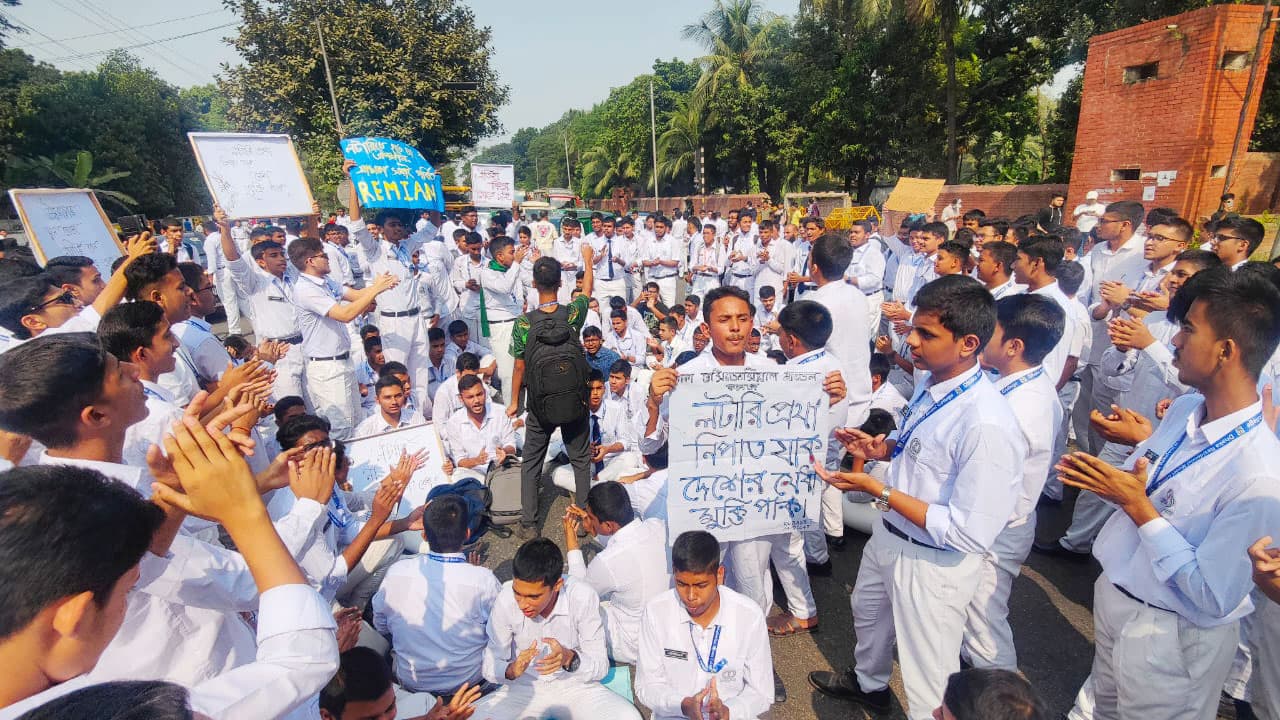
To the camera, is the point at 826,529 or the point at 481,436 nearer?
the point at 826,529

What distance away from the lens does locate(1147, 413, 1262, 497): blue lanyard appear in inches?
81.4

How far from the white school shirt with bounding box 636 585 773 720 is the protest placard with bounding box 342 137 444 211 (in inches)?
290

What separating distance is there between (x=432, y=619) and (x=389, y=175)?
721cm

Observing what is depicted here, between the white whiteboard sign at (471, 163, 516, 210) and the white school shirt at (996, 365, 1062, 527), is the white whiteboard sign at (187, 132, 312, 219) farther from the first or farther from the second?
the white whiteboard sign at (471, 163, 516, 210)

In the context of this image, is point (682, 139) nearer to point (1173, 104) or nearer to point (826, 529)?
point (1173, 104)

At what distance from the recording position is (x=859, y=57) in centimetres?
2353

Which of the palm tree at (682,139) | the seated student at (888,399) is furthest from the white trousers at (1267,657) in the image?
the palm tree at (682,139)

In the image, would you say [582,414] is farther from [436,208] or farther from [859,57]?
[859,57]

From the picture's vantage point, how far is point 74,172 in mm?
26703

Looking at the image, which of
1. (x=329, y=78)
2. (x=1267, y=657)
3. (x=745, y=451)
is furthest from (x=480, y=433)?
(x=329, y=78)

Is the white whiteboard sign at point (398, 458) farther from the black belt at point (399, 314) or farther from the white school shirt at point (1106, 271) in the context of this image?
the white school shirt at point (1106, 271)

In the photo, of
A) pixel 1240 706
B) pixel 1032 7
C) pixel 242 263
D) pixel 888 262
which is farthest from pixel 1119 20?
pixel 242 263

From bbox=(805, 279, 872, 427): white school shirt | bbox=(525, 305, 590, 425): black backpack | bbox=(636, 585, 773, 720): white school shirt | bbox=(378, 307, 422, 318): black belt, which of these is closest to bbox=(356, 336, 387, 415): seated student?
bbox=(378, 307, 422, 318): black belt

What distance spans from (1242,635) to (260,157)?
8.76 metres
